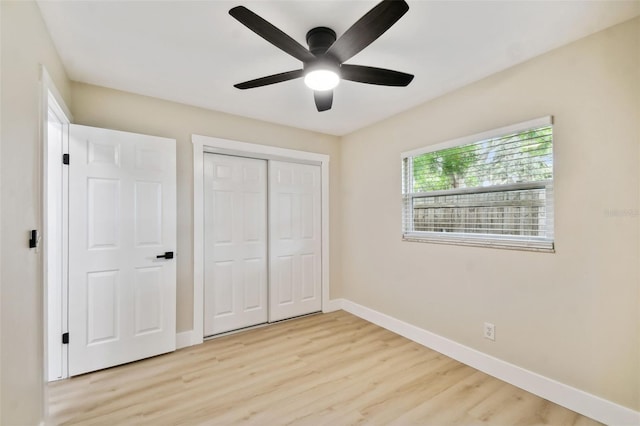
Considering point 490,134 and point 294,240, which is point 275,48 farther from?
point 294,240

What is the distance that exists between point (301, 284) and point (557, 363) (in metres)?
2.55

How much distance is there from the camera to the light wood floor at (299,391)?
186 cm

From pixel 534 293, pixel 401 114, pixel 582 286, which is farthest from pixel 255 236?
pixel 582 286

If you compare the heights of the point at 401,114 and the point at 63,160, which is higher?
the point at 401,114

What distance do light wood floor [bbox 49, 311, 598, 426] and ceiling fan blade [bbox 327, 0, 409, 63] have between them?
2.20m

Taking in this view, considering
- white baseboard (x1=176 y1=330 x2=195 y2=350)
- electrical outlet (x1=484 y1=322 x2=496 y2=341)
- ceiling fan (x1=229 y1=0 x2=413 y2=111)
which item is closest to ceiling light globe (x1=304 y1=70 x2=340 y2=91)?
ceiling fan (x1=229 y1=0 x2=413 y2=111)

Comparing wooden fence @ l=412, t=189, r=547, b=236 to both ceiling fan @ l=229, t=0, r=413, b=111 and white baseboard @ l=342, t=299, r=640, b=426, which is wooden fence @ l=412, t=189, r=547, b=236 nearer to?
white baseboard @ l=342, t=299, r=640, b=426

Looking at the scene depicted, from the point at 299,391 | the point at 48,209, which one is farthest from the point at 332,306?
the point at 48,209

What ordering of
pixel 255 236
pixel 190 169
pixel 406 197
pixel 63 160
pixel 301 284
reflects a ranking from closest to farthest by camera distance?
1. pixel 63 160
2. pixel 190 169
3. pixel 406 197
4. pixel 255 236
5. pixel 301 284

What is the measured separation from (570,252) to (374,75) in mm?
1737

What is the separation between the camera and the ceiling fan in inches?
52.8

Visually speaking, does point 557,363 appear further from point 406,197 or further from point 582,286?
point 406,197

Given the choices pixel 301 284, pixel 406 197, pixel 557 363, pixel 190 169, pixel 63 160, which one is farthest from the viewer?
pixel 301 284

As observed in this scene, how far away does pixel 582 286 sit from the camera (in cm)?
191
